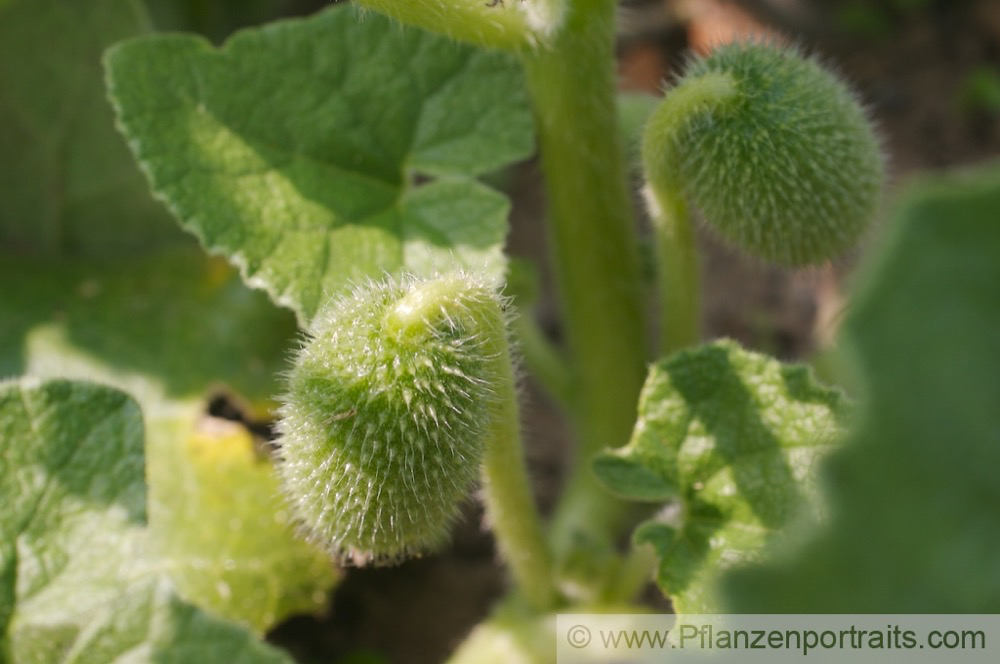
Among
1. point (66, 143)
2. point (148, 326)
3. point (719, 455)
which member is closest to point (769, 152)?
point (719, 455)

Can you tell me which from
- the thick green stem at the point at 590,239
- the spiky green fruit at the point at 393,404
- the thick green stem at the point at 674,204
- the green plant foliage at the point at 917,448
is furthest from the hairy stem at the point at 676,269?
the green plant foliage at the point at 917,448

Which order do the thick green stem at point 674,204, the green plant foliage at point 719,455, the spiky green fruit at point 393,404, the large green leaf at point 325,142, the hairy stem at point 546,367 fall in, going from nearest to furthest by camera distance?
the spiky green fruit at point 393,404, the green plant foliage at point 719,455, the thick green stem at point 674,204, the large green leaf at point 325,142, the hairy stem at point 546,367

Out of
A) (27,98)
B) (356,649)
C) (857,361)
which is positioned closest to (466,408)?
(857,361)

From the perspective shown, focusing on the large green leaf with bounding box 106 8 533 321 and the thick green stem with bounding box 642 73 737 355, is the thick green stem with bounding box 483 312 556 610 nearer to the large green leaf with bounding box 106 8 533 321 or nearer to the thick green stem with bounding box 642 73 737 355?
the large green leaf with bounding box 106 8 533 321

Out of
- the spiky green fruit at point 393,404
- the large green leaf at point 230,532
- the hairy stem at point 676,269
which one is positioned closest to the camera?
the spiky green fruit at point 393,404

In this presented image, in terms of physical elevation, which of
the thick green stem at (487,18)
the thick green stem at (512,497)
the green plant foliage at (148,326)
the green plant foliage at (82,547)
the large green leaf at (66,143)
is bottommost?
the green plant foliage at (82,547)

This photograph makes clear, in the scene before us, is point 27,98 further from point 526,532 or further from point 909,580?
point 909,580

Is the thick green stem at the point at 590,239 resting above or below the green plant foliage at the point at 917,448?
above

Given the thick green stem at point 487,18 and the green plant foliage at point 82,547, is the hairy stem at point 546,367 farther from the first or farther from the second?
the green plant foliage at point 82,547
